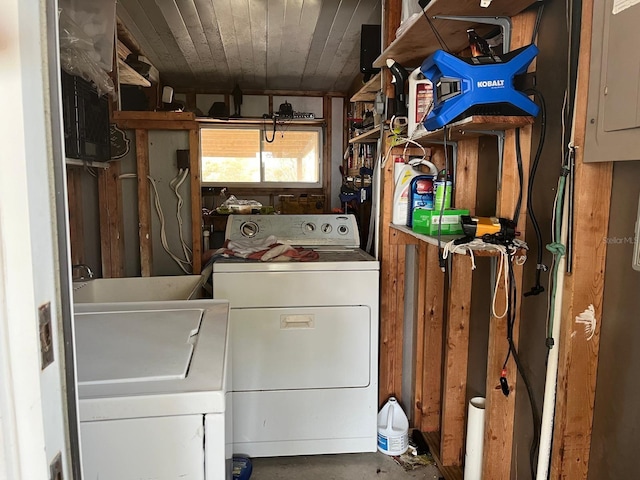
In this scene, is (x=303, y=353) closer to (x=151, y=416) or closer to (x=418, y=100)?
(x=418, y=100)

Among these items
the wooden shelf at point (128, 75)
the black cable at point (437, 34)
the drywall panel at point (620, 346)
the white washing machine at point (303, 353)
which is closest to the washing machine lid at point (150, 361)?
the white washing machine at point (303, 353)

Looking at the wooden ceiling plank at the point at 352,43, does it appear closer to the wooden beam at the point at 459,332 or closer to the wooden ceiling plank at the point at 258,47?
the wooden ceiling plank at the point at 258,47

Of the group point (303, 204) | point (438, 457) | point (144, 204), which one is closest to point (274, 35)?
point (144, 204)

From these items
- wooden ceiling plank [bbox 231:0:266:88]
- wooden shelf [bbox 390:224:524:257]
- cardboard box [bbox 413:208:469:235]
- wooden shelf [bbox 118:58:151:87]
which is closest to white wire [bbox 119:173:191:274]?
wooden shelf [bbox 118:58:151:87]

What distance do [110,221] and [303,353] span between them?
1.30 meters

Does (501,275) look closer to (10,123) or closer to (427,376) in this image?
(427,376)

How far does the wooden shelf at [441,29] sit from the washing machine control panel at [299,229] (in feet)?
2.88

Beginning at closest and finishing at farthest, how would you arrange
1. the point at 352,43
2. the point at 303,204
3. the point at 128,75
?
the point at 128,75 < the point at 352,43 < the point at 303,204

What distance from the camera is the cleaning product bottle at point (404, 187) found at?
211 cm

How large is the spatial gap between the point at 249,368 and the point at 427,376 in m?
0.84

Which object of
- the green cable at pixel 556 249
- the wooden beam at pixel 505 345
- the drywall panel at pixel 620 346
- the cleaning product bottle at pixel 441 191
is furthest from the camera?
the cleaning product bottle at pixel 441 191

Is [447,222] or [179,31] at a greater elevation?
A: [179,31]

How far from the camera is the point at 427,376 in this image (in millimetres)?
2305

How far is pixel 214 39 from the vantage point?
3.76m
